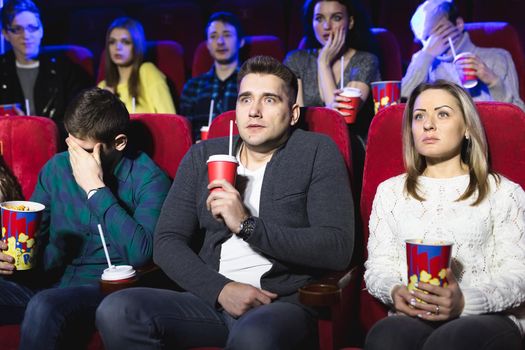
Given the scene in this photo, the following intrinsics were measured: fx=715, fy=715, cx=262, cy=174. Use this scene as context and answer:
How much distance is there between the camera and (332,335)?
4.65ft

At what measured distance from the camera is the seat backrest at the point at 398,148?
66.3 inches

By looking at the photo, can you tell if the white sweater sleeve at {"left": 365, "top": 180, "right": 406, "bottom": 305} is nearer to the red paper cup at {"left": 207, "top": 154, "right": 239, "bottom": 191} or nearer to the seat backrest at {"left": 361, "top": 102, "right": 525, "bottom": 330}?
the seat backrest at {"left": 361, "top": 102, "right": 525, "bottom": 330}

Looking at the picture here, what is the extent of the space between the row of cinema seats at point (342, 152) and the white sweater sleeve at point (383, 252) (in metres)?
0.05

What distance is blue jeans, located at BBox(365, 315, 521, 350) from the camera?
4.45ft

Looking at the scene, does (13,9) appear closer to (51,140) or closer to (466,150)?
(51,140)

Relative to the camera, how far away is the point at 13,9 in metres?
3.18

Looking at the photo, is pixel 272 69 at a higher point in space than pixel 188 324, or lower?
higher

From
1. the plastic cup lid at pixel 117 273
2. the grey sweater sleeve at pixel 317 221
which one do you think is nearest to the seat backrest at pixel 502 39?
the grey sweater sleeve at pixel 317 221

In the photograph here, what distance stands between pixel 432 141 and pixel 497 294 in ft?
1.21

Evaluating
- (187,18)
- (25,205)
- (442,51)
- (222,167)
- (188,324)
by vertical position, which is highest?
(187,18)

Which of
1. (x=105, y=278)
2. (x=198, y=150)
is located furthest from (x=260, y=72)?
(x=105, y=278)

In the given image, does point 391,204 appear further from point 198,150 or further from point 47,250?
point 47,250

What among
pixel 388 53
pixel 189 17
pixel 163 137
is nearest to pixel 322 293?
pixel 163 137

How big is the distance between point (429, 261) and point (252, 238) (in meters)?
0.40
